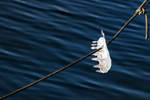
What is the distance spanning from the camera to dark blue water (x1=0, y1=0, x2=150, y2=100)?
508 centimetres

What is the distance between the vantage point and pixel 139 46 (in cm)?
617

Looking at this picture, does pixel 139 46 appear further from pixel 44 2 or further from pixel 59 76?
pixel 44 2

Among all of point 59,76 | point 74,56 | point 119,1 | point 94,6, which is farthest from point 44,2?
point 59,76

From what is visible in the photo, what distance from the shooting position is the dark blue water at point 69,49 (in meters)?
5.08

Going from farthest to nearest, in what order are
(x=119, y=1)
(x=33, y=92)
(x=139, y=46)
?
(x=119, y=1)
(x=139, y=46)
(x=33, y=92)

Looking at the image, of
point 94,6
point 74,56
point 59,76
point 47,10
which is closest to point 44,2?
point 47,10

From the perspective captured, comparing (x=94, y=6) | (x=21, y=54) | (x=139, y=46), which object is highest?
(x=94, y=6)

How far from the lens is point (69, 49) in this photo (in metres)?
5.86

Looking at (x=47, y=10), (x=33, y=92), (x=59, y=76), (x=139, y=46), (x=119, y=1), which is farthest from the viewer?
(x=119, y=1)

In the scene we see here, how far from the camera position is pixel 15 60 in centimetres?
546

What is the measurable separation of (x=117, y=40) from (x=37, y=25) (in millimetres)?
1218

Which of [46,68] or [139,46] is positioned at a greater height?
[139,46]

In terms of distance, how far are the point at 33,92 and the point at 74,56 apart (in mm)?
1025

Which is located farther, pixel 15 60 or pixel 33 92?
pixel 15 60
